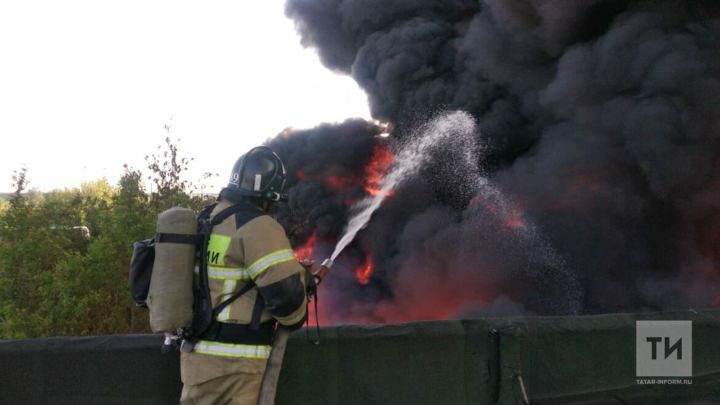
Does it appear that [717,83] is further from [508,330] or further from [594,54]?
[508,330]

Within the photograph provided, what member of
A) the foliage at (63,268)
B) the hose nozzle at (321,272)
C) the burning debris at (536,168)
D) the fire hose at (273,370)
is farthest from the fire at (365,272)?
the fire hose at (273,370)

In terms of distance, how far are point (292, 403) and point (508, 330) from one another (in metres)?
1.43

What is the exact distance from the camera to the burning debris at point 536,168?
13.4 meters

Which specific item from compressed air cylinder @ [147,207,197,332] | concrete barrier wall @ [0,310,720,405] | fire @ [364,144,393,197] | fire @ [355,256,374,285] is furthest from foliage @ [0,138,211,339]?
fire @ [364,144,393,197]

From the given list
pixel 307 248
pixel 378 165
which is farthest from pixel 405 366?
pixel 378 165

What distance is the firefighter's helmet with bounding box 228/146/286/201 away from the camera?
135 inches

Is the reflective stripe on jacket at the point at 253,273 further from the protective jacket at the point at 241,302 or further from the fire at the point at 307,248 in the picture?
the fire at the point at 307,248

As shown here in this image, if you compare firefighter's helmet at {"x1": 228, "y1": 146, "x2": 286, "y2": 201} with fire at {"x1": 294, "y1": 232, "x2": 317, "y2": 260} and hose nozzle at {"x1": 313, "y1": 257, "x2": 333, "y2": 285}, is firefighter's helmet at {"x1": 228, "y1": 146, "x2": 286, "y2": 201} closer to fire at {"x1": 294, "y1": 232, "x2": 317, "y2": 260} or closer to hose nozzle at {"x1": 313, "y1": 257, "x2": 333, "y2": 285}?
hose nozzle at {"x1": 313, "y1": 257, "x2": 333, "y2": 285}

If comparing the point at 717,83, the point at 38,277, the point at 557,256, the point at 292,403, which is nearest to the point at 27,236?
the point at 38,277

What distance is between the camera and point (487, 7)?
17.0 m

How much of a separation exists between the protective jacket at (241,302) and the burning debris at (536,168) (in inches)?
425

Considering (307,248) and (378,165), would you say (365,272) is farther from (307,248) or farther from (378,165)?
(378,165)

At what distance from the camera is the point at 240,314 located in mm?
3244

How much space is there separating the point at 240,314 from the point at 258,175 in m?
0.72
